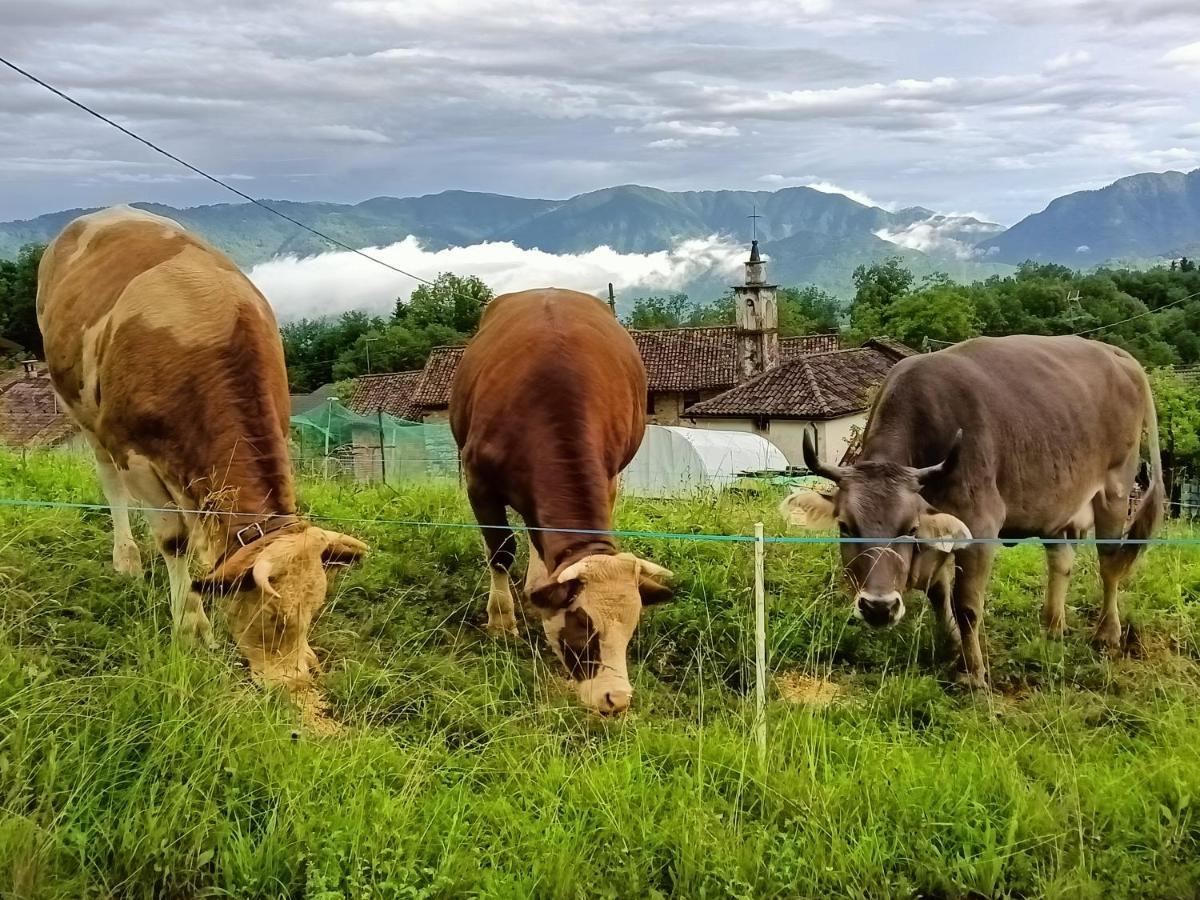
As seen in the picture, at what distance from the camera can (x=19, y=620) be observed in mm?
5344

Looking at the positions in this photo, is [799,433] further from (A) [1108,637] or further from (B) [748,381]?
(A) [1108,637]

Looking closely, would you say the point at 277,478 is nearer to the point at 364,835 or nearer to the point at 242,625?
the point at 242,625

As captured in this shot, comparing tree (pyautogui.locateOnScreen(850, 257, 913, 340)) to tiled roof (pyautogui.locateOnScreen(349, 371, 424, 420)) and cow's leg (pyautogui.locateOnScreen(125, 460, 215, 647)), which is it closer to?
tiled roof (pyautogui.locateOnScreen(349, 371, 424, 420))

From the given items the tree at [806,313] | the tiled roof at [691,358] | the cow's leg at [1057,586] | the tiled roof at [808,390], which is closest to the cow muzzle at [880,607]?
the cow's leg at [1057,586]

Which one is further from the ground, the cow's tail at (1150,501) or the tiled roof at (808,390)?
the cow's tail at (1150,501)

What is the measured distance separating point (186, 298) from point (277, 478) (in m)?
1.44

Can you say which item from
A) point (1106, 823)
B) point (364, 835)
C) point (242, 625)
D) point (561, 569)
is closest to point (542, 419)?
point (561, 569)

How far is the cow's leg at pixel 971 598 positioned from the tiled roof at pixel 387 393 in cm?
5082

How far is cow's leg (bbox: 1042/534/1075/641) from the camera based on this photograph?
7242 mm

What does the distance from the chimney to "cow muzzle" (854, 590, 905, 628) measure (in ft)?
157

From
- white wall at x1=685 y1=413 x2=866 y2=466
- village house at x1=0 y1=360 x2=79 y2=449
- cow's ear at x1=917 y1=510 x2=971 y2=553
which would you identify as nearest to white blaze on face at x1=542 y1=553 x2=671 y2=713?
cow's ear at x1=917 y1=510 x2=971 y2=553

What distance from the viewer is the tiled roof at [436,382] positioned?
53.6 meters

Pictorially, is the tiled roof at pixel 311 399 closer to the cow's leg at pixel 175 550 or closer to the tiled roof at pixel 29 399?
the tiled roof at pixel 29 399

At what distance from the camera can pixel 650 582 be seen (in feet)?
16.9
